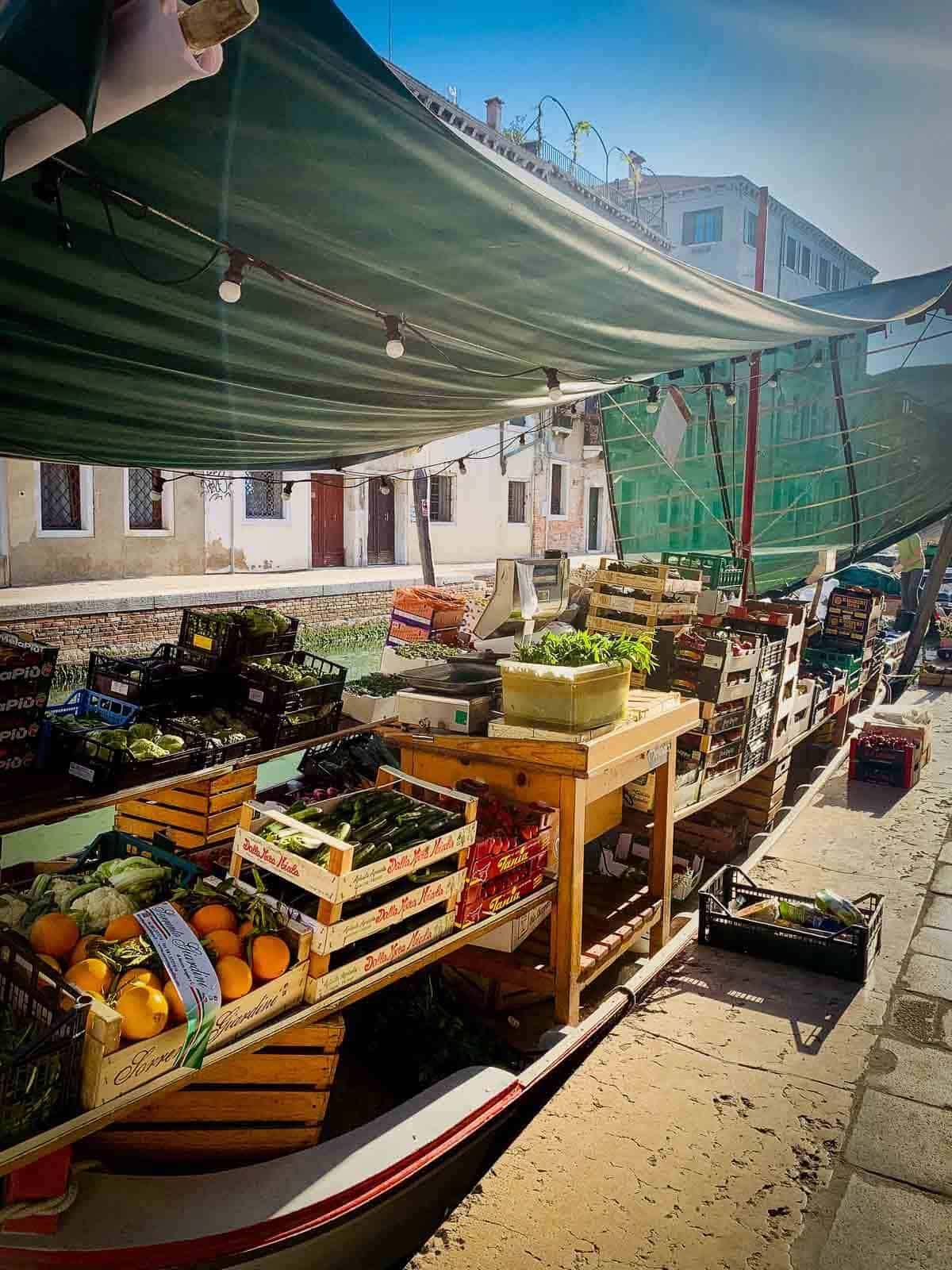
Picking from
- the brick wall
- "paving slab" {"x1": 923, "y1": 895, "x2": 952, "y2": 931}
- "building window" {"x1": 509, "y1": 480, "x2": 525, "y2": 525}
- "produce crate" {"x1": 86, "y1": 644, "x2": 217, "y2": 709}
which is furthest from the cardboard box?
"building window" {"x1": 509, "y1": 480, "x2": 525, "y2": 525}

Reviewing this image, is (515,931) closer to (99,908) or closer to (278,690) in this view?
(99,908)

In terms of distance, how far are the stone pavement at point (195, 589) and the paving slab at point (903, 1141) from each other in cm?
737

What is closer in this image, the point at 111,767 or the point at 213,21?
the point at 213,21

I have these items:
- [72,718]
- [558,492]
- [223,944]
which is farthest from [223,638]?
[558,492]

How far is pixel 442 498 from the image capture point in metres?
23.5

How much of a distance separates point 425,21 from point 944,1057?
4.27 metres

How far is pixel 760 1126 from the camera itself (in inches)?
114

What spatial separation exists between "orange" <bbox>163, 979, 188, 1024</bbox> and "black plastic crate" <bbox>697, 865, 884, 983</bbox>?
2.74 metres

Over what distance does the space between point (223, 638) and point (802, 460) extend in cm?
A: 788

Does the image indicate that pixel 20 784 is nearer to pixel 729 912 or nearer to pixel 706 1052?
pixel 706 1052

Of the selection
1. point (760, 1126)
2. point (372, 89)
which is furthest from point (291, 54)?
point (760, 1126)

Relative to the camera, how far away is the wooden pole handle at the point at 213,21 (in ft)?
4.63

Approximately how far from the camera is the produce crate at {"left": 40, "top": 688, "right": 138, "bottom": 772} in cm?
375

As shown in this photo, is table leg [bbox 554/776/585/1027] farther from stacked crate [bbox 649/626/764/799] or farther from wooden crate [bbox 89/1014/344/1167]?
stacked crate [bbox 649/626/764/799]
